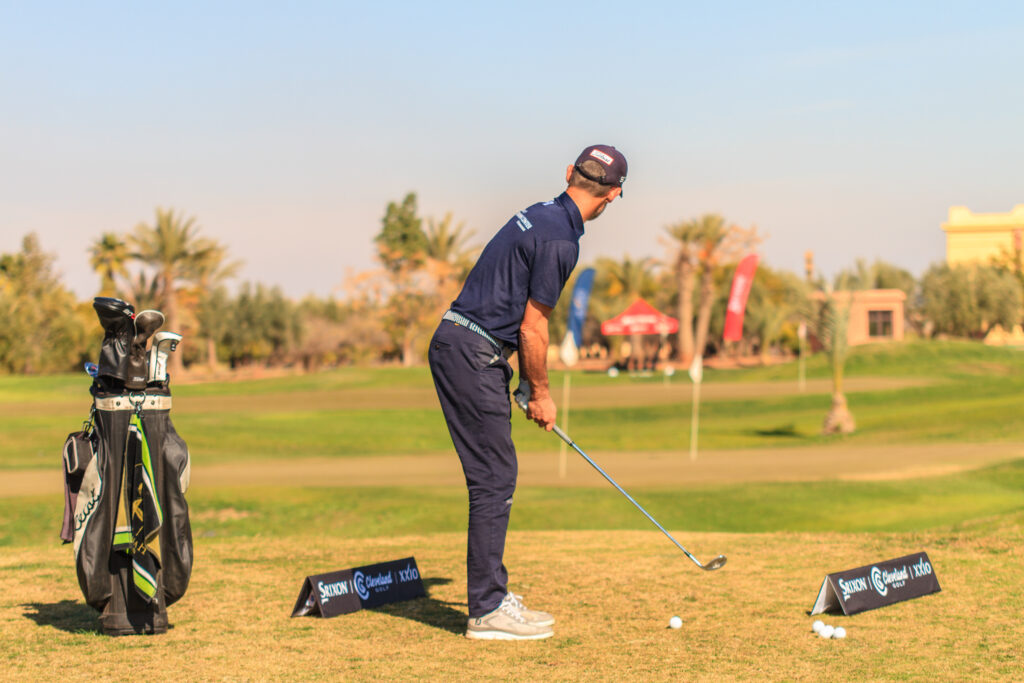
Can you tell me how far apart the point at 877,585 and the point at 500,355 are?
254 centimetres

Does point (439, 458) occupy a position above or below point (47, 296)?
below

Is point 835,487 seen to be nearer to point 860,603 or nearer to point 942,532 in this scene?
point 942,532

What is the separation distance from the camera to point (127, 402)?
19.7 ft

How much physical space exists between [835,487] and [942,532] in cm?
861

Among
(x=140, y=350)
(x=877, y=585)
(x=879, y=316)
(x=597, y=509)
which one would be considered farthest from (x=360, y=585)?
(x=879, y=316)

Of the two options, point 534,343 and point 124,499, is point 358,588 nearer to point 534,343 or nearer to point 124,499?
point 124,499

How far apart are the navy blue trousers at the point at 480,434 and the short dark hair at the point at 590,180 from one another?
97 cm

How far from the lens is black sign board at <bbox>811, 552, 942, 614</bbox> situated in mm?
6051

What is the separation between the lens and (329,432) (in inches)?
1350

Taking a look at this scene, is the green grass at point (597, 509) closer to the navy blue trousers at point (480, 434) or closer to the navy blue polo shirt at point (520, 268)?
the navy blue trousers at point (480, 434)

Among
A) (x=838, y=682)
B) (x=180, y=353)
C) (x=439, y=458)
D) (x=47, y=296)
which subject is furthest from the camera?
(x=180, y=353)

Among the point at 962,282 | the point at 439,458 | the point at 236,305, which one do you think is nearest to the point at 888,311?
the point at 962,282

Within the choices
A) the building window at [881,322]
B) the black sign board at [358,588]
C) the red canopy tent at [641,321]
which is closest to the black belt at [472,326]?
the black sign board at [358,588]

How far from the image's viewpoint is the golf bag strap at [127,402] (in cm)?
602
